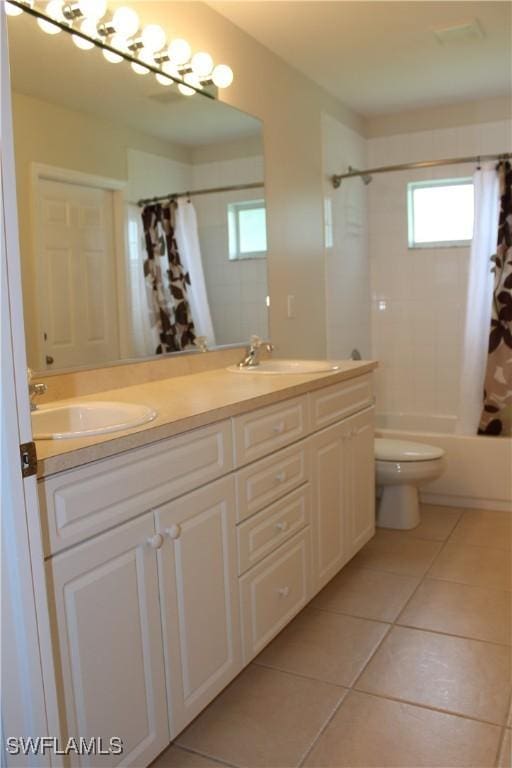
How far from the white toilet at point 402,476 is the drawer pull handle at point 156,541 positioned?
1.84 m

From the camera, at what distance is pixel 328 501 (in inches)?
93.3

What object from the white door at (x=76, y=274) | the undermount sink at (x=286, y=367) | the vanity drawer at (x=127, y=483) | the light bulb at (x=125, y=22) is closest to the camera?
the vanity drawer at (x=127, y=483)

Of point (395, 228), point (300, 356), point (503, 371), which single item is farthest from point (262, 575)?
point (395, 228)

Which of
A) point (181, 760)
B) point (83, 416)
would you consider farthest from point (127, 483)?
point (181, 760)

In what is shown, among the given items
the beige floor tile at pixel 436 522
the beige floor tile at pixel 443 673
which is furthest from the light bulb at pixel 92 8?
the beige floor tile at pixel 436 522

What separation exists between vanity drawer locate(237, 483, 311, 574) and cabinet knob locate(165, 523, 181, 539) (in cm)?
31

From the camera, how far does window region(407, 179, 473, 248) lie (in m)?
4.02

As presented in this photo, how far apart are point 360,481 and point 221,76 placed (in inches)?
65.3

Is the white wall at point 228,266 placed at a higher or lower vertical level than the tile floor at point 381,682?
higher

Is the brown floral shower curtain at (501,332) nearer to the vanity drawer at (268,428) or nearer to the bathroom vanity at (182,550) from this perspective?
the bathroom vanity at (182,550)

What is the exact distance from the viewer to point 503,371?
3525 millimetres

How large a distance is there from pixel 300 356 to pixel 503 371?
1.15 m

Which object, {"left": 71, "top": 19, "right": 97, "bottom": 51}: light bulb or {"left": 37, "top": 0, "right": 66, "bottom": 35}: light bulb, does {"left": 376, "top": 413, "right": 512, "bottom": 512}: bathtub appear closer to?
{"left": 71, "top": 19, "right": 97, "bottom": 51}: light bulb

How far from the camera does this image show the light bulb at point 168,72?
90.0 inches
